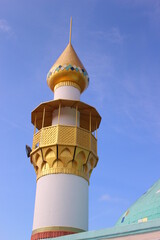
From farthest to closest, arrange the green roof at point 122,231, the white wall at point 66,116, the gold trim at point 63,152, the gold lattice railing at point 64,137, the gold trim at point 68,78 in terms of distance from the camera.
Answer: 1. the gold trim at point 68,78
2. the white wall at point 66,116
3. the gold lattice railing at point 64,137
4. the gold trim at point 63,152
5. the green roof at point 122,231

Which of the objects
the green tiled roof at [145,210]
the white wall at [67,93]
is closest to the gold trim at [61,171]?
the green tiled roof at [145,210]

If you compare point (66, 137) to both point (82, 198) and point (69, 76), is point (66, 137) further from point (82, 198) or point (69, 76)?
point (69, 76)

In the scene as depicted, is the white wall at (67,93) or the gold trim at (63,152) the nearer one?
the gold trim at (63,152)

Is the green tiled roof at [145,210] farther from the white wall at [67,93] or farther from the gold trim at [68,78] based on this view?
the gold trim at [68,78]

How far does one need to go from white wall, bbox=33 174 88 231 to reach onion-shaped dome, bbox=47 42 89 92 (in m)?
4.09

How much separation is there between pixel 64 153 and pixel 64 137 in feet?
1.79

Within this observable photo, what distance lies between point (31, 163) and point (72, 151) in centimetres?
184

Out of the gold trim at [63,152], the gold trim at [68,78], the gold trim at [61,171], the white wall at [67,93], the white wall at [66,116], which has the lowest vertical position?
the gold trim at [61,171]

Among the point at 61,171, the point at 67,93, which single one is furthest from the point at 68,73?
the point at 61,171

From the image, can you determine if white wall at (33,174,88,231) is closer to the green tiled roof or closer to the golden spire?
the green tiled roof

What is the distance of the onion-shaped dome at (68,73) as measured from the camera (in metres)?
13.5

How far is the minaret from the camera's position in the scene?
10523 mm

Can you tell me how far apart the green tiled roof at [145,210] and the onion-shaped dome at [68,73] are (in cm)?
566

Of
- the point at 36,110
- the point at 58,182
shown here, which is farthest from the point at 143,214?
the point at 36,110
